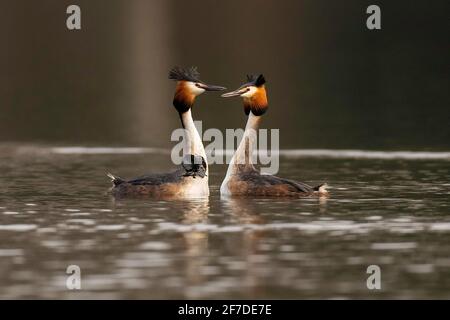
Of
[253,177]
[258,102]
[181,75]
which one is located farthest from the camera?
[258,102]

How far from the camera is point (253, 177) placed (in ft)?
85.9

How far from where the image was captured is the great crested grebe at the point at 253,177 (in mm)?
25844

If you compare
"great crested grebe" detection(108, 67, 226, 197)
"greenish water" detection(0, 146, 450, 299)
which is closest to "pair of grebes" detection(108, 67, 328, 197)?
"great crested grebe" detection(108, 67, 226, 197)

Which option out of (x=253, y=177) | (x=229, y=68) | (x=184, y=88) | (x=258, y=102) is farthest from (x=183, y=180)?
(x=229, y=68)

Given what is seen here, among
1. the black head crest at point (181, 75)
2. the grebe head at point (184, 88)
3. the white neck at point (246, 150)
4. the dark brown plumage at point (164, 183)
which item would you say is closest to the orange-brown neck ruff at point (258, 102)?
the white neck at point (246, 150)

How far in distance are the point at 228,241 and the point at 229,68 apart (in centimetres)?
5082

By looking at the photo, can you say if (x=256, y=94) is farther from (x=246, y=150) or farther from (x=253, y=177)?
(x=253, y=177)

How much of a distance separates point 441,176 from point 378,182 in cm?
141

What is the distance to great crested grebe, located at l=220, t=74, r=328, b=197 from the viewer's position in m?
25.8

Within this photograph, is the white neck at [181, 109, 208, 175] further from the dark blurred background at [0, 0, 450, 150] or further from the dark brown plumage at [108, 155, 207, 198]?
the dark blurred background at [0, 0, 450, 150]

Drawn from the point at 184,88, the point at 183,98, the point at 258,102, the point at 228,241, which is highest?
the point at 184,88

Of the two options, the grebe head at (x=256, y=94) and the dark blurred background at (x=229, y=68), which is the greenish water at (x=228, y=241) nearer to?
the grebe head at (x=256, y=94)

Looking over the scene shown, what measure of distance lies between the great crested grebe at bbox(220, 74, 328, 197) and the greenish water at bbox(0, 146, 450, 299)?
14.0 inches

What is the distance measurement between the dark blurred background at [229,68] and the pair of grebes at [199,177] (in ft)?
32.4
